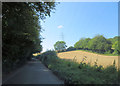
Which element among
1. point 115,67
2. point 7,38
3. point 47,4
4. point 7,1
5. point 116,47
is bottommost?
point 115,67

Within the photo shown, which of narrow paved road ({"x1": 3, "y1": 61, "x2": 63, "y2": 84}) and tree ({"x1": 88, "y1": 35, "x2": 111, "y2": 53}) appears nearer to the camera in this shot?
tree ({"x1": 88, "y1": 35, "x2": 111, "y2": 53})

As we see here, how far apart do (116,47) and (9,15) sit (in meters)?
5.47

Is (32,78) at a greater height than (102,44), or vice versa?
(102,44)

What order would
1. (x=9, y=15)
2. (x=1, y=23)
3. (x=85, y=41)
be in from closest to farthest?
(x=9, y=15)
(x=1, y=23)
(x=85, y=41)

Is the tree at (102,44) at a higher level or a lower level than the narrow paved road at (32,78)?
higher

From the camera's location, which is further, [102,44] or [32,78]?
[32,78]

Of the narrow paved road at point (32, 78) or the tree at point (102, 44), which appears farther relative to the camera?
the narrow paved road at point (32, 78)

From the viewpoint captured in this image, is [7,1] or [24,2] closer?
[7,1]

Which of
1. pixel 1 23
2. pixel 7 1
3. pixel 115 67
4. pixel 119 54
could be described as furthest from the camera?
pixel 1 23

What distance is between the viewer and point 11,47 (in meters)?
6.26

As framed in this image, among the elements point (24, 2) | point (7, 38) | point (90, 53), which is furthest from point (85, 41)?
point (7, 38)

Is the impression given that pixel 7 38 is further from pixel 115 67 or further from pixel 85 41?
pixel 115 67

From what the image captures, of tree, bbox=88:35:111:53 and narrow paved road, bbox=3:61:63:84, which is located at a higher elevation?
tree, bbox=88:35:111:53

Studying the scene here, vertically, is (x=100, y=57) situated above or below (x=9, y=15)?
below
